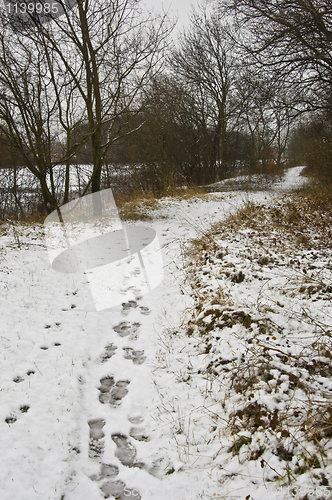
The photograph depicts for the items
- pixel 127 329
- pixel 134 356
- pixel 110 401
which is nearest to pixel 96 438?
pixel 110 401

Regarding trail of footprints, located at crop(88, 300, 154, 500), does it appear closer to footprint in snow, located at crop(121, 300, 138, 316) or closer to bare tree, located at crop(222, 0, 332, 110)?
footprint in snow, located at crop(121, 300, 138, 316)

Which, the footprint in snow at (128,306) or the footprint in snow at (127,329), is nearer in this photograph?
the footprint in snow at (127,329)

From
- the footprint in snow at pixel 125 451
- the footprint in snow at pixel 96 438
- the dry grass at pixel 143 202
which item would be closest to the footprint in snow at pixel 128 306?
the footprint in snow at pixel 96 438

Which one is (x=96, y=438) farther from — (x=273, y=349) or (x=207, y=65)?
(x=207, y=65)

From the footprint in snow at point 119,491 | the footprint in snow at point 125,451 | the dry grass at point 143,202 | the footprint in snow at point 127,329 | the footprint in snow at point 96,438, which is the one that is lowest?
the footprint in snow at point 119,491

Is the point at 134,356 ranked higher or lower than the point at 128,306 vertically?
lower

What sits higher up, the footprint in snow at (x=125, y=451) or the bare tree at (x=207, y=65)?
the bare tree at (x=207, y=65)

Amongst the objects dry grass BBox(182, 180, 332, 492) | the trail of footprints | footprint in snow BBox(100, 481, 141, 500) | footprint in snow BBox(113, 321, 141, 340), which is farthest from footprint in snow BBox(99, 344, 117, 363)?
footprint in snow BBox(100, 481, 141, 500)

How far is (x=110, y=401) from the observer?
3217 millimetres

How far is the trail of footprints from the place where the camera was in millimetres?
2342

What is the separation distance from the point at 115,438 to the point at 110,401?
0.46 metres

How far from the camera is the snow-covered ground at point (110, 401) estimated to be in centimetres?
232

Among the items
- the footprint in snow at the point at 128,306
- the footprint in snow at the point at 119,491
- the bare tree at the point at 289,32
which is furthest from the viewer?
the bare tree at the point at 289,32

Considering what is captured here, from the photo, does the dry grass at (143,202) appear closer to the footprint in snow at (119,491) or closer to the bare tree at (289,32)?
the bare tree at (289,32)
